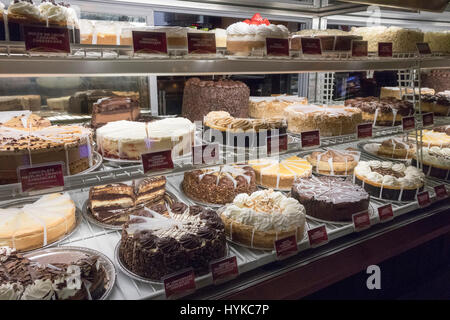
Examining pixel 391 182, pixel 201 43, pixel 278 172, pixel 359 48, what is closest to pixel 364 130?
pixel 391 182

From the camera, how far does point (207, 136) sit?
7.60ft

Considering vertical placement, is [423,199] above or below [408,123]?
below

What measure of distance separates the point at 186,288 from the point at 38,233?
835mm

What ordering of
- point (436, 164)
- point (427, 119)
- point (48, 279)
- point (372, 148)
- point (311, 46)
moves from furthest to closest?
point (372, 148) → point (436, 164) → point (427, 119) → point (311, 46) → point (48, 279)

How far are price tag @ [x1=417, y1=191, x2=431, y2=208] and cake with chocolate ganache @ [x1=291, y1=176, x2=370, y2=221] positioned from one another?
54cm

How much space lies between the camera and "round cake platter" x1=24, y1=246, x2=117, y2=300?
1.71 m

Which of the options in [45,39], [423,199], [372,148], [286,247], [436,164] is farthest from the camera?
[372,148]

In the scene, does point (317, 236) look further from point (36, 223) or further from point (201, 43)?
point (36, 223)

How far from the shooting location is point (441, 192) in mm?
2867

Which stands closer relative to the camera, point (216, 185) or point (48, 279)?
point (48, 279)

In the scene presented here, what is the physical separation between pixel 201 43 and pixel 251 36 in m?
0.40

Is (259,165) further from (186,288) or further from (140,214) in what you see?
(186,288)
